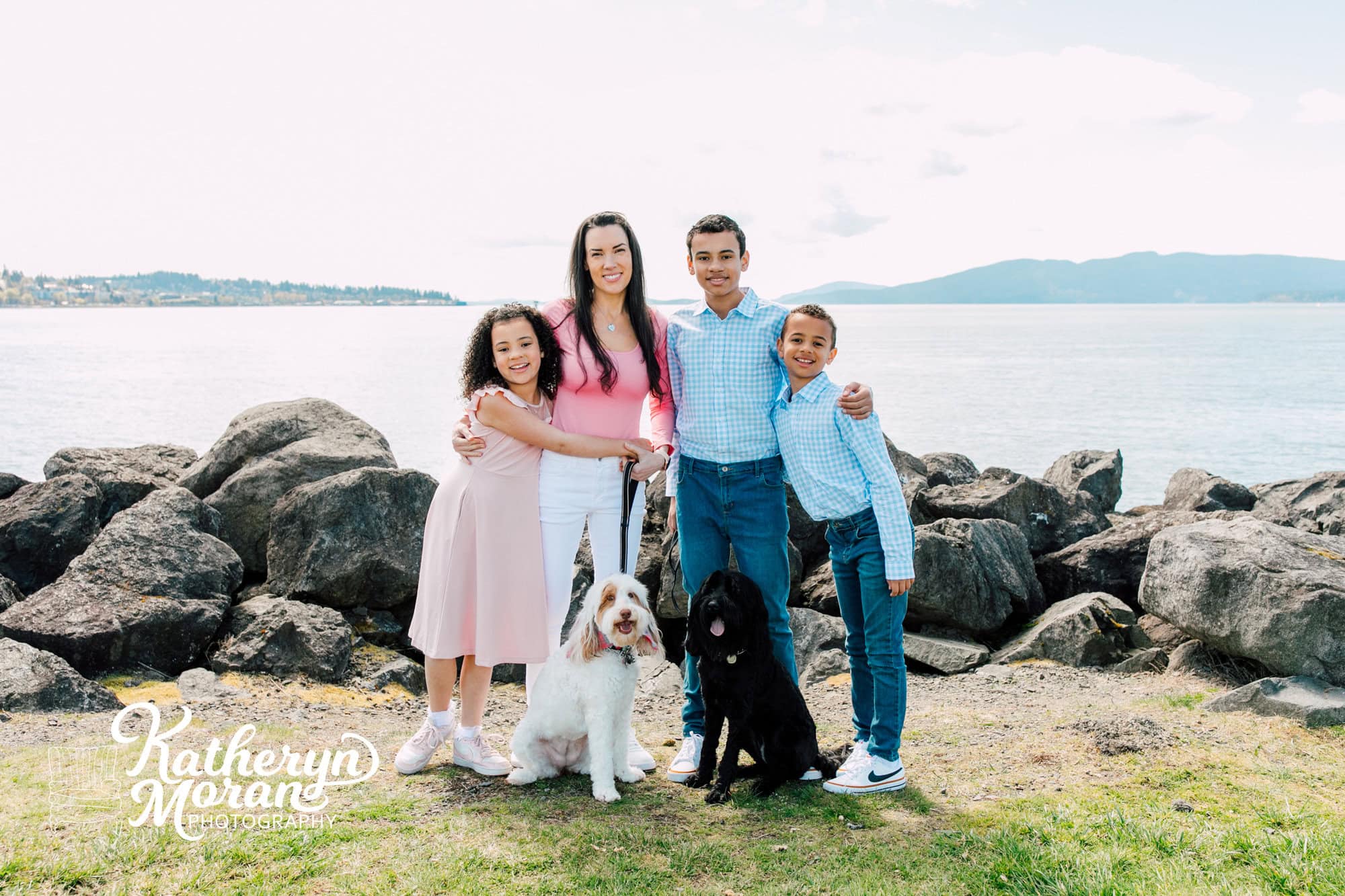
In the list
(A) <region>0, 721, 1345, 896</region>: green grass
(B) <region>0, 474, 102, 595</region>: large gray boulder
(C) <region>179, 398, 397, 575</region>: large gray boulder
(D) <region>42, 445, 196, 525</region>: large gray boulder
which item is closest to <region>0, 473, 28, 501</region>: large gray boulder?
(D) <region>42, 445, 196, 525</region>: large gray boulder

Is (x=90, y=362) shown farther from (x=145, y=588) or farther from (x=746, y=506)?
(x=746, y=506)

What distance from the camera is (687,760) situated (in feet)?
18.2

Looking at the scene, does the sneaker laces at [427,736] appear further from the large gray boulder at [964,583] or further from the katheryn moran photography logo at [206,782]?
the large gray boulder at [964,583]

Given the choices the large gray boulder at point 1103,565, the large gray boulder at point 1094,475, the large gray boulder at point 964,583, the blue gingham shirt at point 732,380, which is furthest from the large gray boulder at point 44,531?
the large gray boulder at point 1094,475

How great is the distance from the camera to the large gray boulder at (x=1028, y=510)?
1102cm

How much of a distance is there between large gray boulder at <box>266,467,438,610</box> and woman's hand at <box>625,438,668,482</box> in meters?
4.10

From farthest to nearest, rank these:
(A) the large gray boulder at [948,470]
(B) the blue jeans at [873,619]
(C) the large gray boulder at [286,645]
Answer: (A) the large gray boulder at [948,470]
(C) the large gray boulder at [286,645]
(B) the blue jeans at [873,619]

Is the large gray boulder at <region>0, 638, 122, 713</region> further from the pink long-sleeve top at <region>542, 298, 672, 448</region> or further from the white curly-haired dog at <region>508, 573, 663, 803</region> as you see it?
the pink long-sleeve top at <region>542, 298, 672, 448</region>

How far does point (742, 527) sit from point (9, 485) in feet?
31.9

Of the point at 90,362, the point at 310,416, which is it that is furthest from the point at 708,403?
the point at 90,362

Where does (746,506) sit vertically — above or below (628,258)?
below

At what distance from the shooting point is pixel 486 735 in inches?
269

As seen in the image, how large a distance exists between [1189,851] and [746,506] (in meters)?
2.67

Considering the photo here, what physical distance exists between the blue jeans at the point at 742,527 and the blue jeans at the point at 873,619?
33cm
